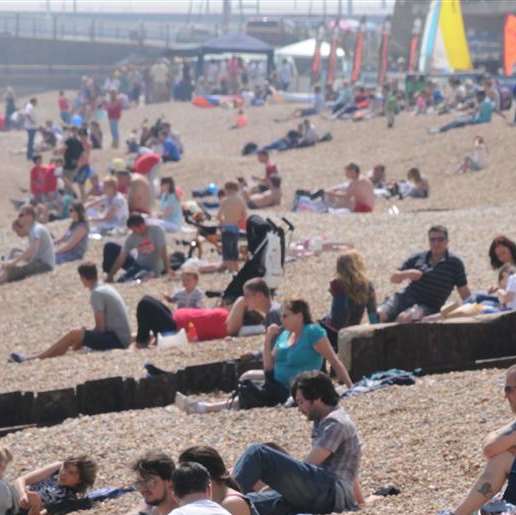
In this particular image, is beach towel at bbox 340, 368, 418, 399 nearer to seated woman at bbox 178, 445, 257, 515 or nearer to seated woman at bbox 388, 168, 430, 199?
seated woman at bbox 178, 445, 257, 515

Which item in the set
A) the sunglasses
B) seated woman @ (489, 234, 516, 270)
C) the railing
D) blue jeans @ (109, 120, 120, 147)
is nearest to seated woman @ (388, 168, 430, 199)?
seated woman @ (489, 234, 516, 270)

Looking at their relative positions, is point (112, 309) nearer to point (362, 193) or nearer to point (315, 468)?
point (315, 468)

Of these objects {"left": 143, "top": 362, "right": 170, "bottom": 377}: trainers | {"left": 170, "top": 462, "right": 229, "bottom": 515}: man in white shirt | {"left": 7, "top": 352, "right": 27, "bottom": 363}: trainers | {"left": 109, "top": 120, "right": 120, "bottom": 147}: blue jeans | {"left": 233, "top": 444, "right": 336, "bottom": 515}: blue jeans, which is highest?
{"left": 170, "top": 462, "right": 229, "bottom": 515}: man in white shirt

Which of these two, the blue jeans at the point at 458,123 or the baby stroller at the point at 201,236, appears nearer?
the baby stroller at the point at 201,236

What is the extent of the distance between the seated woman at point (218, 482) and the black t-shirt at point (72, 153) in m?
19.1

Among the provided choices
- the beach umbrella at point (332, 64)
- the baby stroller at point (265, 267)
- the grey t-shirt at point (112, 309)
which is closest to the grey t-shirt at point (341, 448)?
the grey t-shirt at point (112, 309)

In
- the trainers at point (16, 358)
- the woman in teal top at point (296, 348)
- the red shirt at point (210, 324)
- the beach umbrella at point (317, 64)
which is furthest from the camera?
the beach umbrella at point (317, 64)

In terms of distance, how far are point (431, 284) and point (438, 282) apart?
56 mm

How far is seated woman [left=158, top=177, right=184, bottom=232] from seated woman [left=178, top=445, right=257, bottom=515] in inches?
464

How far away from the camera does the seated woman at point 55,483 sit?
8797 mm

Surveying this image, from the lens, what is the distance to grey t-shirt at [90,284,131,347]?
13.4 m

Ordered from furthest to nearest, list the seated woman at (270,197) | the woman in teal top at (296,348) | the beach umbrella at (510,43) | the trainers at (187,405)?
1. the beach umbrella at (510,43)
2. the seated woman at (270,197)
3. the trainers at (187,405)
4. the woman in teal top at (296,348)

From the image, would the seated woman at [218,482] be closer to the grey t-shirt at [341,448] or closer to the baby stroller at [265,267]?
the grey t-shirt at [341,448]

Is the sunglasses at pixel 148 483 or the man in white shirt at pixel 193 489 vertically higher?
the man in white shirt at pixel 193 489
